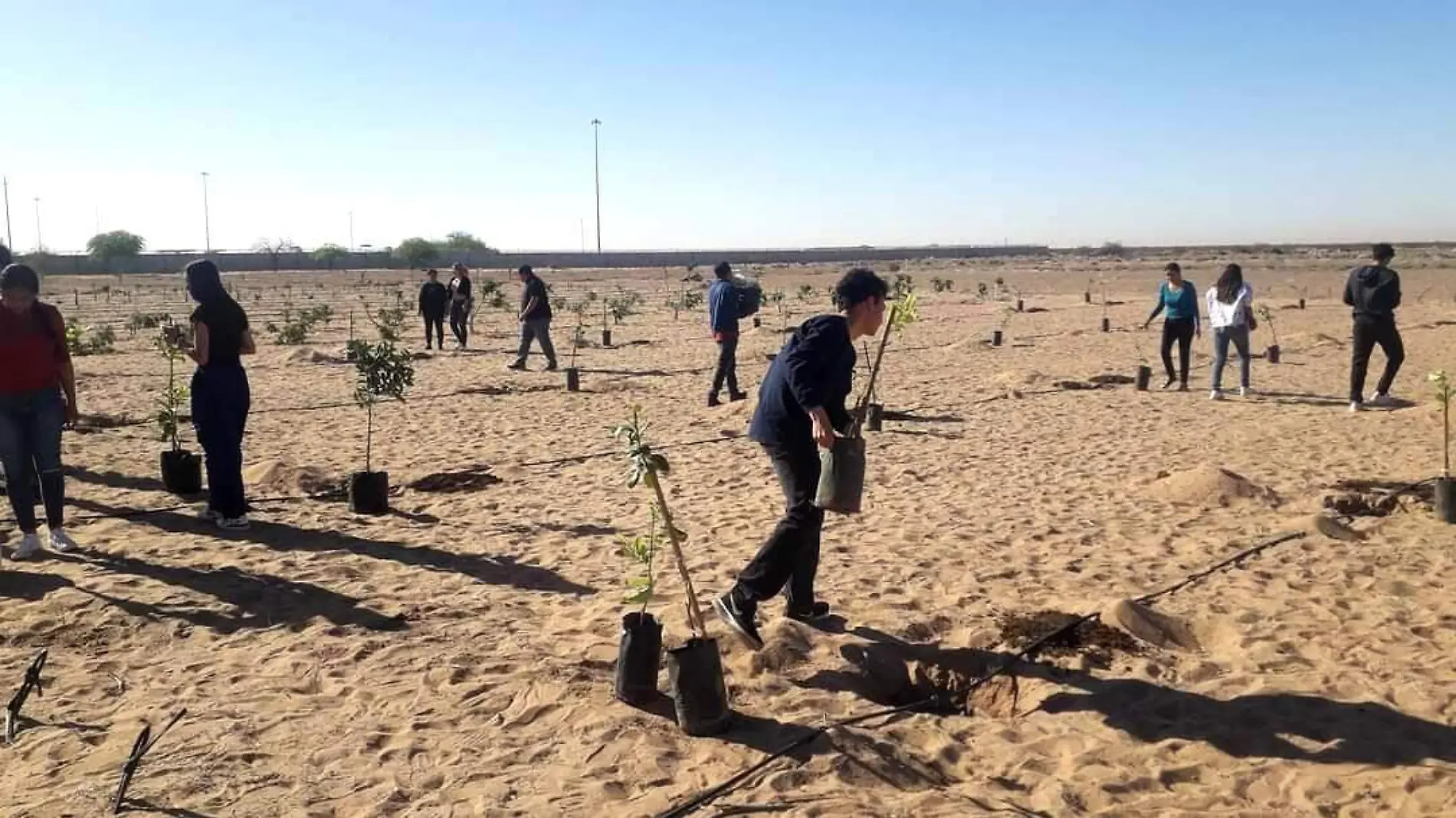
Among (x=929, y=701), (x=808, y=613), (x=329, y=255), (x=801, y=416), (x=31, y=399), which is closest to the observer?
(x=929, y=701)

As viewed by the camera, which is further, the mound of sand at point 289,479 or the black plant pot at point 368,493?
the mound of sand at point 289,479

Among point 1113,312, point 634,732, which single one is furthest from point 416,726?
point 1113,312

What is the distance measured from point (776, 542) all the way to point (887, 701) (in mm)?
771

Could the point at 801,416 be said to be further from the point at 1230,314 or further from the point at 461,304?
the point at 461,304

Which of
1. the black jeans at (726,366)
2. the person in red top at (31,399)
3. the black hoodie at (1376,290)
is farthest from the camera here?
the black jeans at (726,366)

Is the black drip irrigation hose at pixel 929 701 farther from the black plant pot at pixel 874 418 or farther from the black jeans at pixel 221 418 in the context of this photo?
the black plant pot at pixel 874 418

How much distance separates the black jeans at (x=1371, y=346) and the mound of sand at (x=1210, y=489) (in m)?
3.91

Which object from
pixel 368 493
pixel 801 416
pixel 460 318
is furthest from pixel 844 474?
pixel 460 318

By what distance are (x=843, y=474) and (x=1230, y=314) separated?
8.46 metres

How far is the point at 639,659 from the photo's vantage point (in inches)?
160

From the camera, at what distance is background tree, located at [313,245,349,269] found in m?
84.3

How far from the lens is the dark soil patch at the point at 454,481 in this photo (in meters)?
7.91

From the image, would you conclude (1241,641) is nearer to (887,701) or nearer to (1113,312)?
(887,701)

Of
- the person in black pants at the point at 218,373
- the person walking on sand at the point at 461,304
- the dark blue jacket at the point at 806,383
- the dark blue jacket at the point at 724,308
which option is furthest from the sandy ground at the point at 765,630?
the person walking on sand at the point at 461,304
